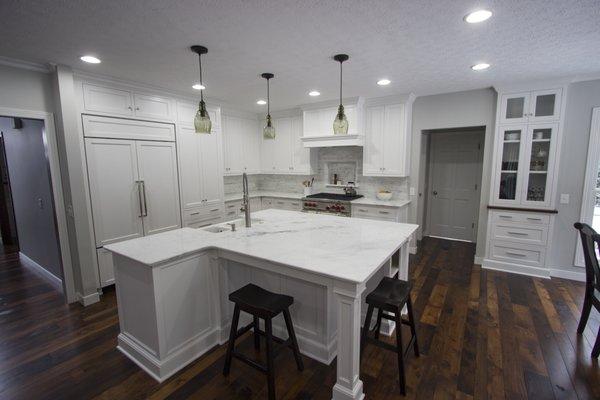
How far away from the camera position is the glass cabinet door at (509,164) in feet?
12.5

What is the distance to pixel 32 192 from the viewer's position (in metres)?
3.75

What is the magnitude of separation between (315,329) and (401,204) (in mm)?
2717

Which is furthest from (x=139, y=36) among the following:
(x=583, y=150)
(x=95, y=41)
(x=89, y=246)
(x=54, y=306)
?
(x=583, y=150)

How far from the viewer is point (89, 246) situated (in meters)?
3.15

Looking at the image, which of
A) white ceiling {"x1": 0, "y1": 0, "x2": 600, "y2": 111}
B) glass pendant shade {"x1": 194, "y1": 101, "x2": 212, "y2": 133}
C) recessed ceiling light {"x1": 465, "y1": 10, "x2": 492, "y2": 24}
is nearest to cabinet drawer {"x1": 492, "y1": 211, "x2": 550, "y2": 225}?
white ceiling {"x1": 0, "y1": 0, "x2": 600, "y2": 111}

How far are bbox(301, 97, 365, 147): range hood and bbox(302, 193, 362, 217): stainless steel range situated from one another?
2.93 feet

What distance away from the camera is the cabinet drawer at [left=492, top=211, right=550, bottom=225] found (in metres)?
3.74

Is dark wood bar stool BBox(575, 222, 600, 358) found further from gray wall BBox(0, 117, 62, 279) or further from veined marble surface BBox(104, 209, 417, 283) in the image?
gray wall BBox(0, 117, 62, 279)

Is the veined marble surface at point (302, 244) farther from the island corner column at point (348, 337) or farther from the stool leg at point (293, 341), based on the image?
the stool leg at point (293, 341)

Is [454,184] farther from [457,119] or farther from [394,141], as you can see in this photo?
[394,141]

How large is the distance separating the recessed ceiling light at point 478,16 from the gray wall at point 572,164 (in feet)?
8.20

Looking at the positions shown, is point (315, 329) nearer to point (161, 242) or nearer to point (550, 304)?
point (161, 242)

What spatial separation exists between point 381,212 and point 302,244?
2537 mm

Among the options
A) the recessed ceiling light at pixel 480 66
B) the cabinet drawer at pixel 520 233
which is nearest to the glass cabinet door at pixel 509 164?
the cabinet drawer at pixel 520 233
